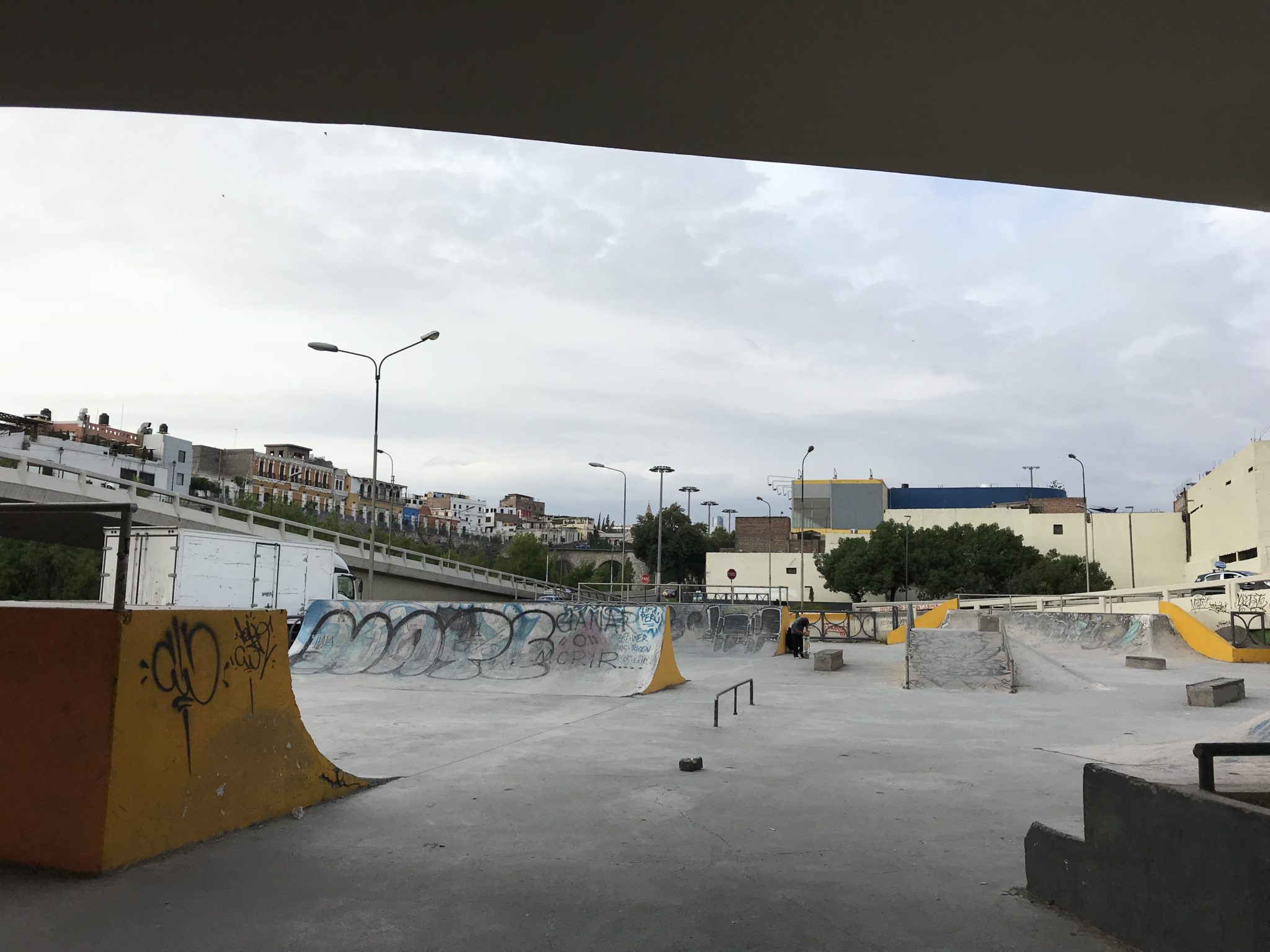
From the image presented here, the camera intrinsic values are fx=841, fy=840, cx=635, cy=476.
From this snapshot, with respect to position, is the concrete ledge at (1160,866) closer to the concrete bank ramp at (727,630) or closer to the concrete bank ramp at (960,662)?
the concrete bank ramp at (960,662)

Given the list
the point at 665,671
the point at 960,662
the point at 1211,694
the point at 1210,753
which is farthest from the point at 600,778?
the point at 960,662

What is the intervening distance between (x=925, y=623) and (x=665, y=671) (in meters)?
23.1

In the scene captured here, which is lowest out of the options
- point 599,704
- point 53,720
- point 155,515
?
point 599,704

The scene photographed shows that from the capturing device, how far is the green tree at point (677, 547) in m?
87.4

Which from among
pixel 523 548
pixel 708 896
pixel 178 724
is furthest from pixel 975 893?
pixel 523 548

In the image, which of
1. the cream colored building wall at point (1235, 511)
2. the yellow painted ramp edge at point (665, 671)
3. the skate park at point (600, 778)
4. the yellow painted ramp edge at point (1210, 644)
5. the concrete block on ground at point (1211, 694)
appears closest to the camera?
the skate park at point (600, 778)

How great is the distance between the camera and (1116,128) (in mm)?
5211

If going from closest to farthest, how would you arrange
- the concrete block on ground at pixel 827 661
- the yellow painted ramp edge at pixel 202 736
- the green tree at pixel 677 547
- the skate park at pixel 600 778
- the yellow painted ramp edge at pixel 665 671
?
the skate park at pixel 600 778, the yellow painted ramp edge at pixel 202 736, the yellow painted ramp edge at pixel 665 671, the concrete block on ground at pixel 827 661, the green tree at pixel 677 547

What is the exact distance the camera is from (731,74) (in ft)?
15.4

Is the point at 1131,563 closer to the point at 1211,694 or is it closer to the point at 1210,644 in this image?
the point at 1210,644

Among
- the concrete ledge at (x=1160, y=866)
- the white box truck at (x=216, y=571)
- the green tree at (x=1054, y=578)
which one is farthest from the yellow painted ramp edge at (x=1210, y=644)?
the green tree at (x=1054, y=578)

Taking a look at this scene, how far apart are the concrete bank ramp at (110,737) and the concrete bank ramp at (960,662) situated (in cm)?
1421

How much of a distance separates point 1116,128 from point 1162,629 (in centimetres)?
2375

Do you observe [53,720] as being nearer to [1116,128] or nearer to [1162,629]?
[1116,128]
